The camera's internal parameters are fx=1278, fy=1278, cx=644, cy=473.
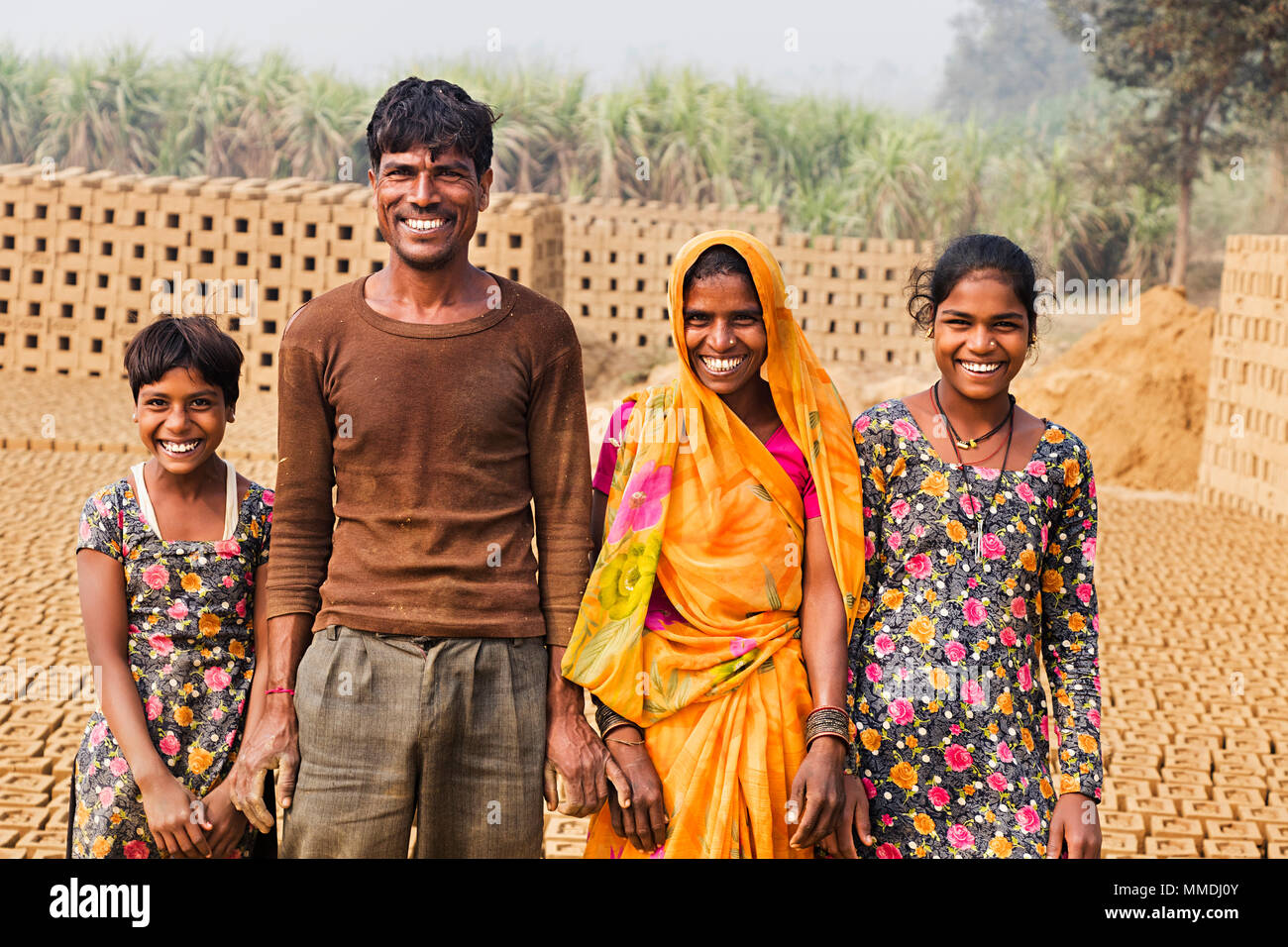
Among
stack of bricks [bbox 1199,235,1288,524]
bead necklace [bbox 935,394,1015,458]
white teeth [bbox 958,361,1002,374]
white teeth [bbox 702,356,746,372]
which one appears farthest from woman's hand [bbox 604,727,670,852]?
stack of bricks [bbox 1199,235,1288,524]

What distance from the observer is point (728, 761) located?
2.28m

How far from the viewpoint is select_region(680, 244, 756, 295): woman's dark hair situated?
7.63 feet

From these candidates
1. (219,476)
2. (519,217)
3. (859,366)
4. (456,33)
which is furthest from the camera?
(456,33)

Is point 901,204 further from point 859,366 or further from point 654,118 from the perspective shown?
point 859,366

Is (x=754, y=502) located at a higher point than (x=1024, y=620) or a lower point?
higher

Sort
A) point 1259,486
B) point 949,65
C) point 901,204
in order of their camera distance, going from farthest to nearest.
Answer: point 949,65
point 901,204
point 1259,486

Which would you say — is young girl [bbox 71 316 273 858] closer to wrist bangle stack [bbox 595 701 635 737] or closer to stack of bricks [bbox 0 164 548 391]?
wrist bangle stack [bbox 595 701 635 737]

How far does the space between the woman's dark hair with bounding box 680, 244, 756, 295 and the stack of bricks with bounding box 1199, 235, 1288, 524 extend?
28.8ft

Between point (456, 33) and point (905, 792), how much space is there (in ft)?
259

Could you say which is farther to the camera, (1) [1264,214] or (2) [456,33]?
(2) [456,33]

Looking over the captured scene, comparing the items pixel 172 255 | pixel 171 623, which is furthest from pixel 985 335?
pixel 172 255

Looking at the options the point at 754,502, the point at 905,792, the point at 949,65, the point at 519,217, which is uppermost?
the point at 949,65

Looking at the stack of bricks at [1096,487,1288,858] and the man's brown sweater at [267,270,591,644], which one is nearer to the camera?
the man's brown sweater at [267,270,591,644]

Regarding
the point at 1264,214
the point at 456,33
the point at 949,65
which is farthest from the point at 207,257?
the point at 456,33
